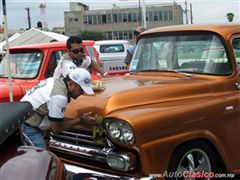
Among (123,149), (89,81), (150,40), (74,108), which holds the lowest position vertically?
(123,149)

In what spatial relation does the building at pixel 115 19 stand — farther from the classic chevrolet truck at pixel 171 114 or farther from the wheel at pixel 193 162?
the wheel at pixel 193 162

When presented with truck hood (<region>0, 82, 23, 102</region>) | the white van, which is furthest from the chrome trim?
the white van

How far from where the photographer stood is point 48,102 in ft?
14.7

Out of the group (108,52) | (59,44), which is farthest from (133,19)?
(59,44)

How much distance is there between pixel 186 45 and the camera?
16.9 feet

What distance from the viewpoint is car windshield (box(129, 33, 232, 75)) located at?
490cm

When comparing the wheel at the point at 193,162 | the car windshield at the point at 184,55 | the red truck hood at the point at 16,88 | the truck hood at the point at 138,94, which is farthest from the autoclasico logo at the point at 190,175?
the red truck hood at the point at 16,88

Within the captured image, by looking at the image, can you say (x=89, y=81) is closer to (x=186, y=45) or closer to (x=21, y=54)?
(x=186, y=45)

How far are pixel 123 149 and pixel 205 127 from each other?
907 millimetres

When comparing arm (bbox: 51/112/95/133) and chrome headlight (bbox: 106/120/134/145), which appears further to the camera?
arm (bbox: 51/112/95/133)

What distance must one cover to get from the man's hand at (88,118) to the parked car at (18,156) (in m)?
1.18

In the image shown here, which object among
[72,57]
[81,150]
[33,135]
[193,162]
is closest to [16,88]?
[72,57]

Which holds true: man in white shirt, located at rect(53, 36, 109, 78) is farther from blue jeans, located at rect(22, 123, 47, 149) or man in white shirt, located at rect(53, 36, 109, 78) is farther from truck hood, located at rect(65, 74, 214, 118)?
blue jeans, located at rect(22, 123, 47, 149)

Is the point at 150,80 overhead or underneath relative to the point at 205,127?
overhead
